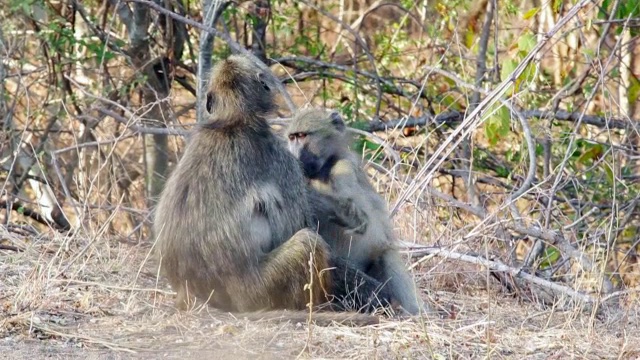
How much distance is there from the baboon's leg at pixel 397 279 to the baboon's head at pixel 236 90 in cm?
84

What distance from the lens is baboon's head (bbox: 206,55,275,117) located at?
434cm

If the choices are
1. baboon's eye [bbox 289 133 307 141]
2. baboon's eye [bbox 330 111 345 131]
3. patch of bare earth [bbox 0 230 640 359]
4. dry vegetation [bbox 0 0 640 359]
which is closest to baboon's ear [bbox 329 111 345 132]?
baboon's eye [bbox 330 111 345 131]

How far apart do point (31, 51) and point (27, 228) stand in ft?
8.74

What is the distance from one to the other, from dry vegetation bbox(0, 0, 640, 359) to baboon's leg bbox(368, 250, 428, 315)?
171 millimetres

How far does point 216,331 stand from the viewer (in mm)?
3904

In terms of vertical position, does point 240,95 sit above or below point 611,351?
above

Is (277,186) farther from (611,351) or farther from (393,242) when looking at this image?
(611,351)

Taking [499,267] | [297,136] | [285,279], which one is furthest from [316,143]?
[499,267]

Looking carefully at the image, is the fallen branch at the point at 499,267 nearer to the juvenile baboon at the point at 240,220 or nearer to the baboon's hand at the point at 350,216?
the baboon's hand at the point at 350,216

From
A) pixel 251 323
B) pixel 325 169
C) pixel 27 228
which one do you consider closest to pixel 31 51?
pixel 27 228

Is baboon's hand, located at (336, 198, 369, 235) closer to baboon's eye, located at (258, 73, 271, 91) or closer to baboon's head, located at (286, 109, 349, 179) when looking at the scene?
baboon's head, located at (286, 109, 349, 179)

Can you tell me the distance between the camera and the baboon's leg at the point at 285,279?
412 cm

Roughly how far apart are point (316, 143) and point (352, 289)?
2.46 feet

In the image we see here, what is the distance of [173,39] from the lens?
24.2ft
